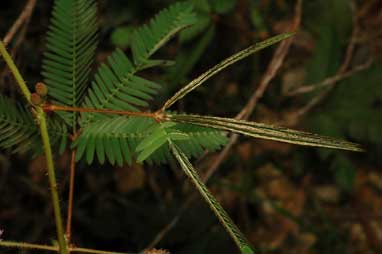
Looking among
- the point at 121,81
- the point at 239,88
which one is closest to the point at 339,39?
the point at 239,88

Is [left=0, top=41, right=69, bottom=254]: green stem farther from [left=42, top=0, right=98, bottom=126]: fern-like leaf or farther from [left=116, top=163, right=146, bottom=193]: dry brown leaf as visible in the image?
[left=116, top=163, right=146, bottom=193]: dry brown leaf

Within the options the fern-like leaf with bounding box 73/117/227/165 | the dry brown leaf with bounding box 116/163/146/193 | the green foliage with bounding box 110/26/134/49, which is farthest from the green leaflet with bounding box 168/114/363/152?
the dry brown leaf with bounding box 116/163/146/193

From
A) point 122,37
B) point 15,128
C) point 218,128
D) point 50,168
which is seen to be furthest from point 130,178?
point 218,128

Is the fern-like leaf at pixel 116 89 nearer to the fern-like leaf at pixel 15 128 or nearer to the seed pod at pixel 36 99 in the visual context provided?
the fern-like leaf at pixel 15 128

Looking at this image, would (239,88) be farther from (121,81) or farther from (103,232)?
(121,81)

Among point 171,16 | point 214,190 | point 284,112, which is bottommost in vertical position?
point 214,190

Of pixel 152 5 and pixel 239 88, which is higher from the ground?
pixel 152 5

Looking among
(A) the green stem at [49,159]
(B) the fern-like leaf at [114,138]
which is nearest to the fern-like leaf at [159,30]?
(B) the fern-like leaf at [114,138]

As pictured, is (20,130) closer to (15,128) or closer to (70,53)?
(15,128)
